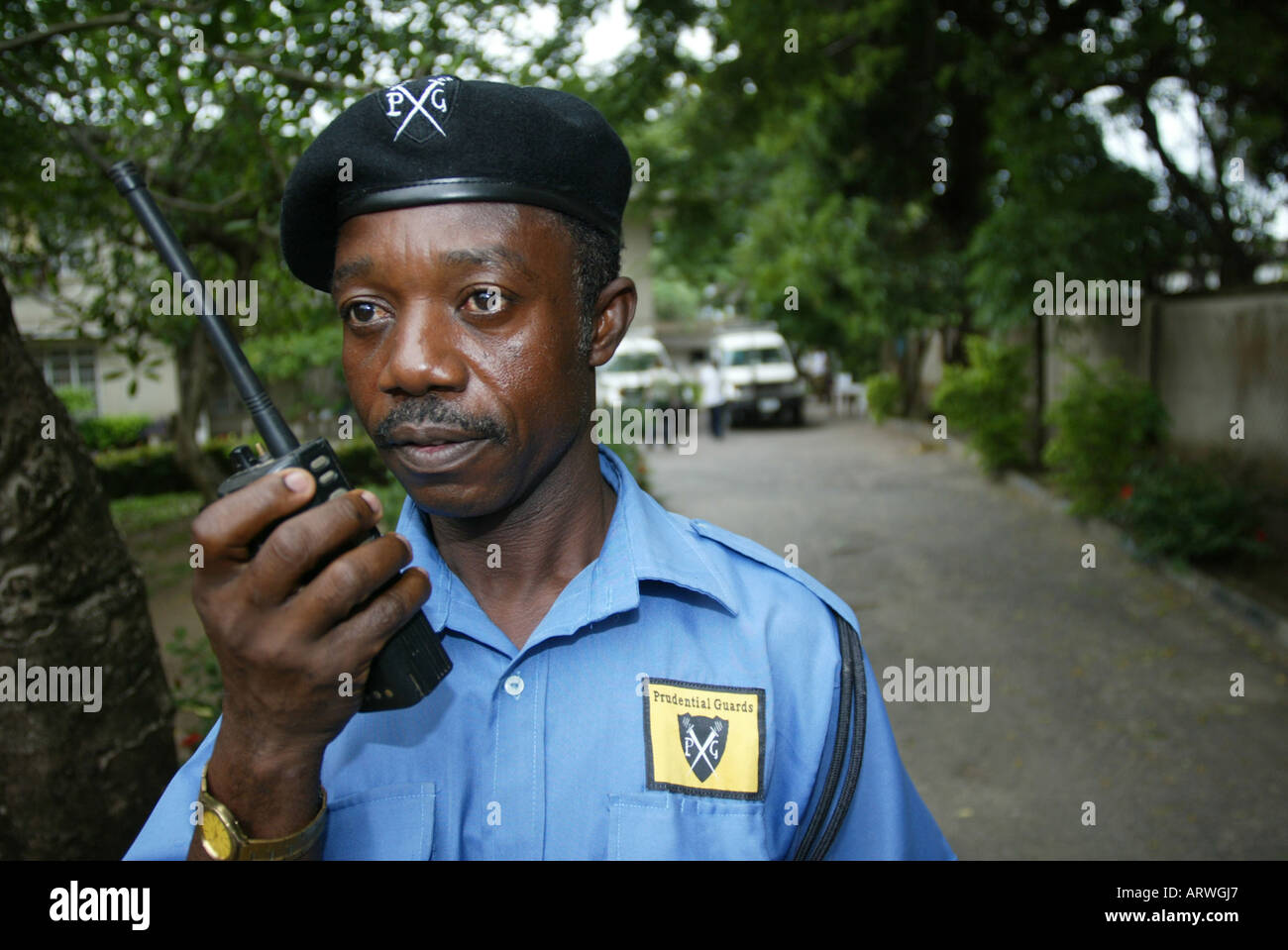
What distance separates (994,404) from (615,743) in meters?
13.3

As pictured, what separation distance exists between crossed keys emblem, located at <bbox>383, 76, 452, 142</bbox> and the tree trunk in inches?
73.6

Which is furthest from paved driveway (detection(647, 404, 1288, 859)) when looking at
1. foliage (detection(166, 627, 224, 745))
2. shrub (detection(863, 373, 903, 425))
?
shrub (detection(863, 373, 903, 425))

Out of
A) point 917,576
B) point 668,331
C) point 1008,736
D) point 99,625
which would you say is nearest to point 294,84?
point 99,625

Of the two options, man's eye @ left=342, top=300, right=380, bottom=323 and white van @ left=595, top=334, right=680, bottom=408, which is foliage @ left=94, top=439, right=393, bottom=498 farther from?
man's eye @ left=342, top=300, right=380, bottom=323

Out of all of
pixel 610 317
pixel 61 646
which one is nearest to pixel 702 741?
pixel 610 317

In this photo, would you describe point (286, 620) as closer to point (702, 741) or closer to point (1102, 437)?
point (702, 741)

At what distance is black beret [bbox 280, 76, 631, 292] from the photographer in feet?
5.11

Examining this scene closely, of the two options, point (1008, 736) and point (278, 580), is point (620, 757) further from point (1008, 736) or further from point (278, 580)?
point (1008, 736)

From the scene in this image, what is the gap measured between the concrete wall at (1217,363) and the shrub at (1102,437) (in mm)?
555

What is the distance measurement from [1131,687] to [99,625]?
5.65m

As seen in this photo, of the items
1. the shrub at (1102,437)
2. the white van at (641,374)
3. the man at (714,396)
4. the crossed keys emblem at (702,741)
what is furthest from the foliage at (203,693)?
the man at (714,396)

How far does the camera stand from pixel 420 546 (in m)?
1.76

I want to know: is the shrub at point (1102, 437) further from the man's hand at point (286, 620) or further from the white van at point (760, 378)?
the white van at point (760, 378)

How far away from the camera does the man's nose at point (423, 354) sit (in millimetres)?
1508
